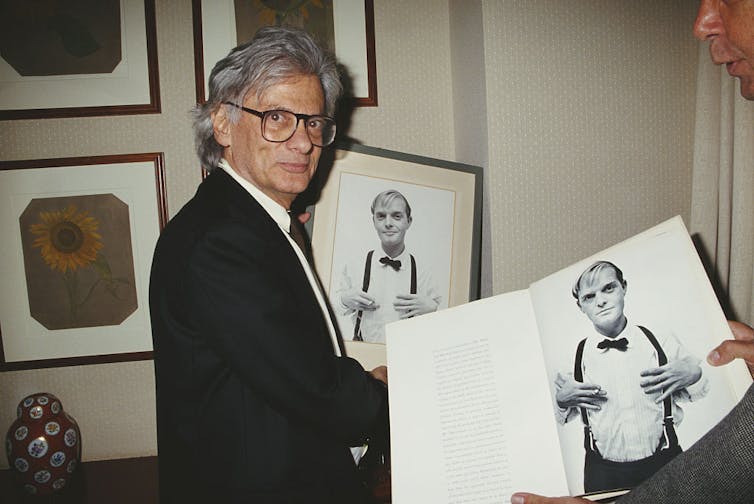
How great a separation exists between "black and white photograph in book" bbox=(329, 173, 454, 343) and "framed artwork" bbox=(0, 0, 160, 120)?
786 mm

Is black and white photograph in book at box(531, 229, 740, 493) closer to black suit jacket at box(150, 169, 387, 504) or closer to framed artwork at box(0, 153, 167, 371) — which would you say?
black suit jacket at box(150, 169, 387, 504)

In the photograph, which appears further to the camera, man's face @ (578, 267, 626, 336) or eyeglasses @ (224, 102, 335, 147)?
eyeglasses @ (224, 102, 335, 147)

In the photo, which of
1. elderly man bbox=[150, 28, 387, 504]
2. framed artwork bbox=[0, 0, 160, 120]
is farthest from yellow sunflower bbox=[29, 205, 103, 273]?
elderly man bbox=[150, 28, 387, 504]

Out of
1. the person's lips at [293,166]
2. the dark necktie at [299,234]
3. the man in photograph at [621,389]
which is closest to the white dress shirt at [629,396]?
the man in photograph at [621,389]

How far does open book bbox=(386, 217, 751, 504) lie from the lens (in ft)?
2.62

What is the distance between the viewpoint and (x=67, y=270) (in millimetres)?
1675

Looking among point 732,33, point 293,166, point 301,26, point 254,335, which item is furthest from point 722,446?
point 301,26

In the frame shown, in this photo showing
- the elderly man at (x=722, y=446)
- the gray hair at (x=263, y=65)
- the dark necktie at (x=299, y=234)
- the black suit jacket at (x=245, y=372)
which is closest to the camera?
the elderly man at (x=722, y=446)

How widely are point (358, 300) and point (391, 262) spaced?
0.50ft

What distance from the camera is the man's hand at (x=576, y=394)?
0.85 m

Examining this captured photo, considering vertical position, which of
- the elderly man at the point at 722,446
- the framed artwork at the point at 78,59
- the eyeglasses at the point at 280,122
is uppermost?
the framed artwork at the point at 78,59

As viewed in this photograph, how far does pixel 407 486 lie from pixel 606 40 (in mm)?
1307

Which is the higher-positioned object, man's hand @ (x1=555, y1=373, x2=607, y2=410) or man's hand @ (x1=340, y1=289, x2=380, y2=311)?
man's hand @ (x1=340, y1=289, x2=380, y2=311)

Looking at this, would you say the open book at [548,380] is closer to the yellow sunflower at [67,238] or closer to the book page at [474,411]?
the book page at [474,411]
